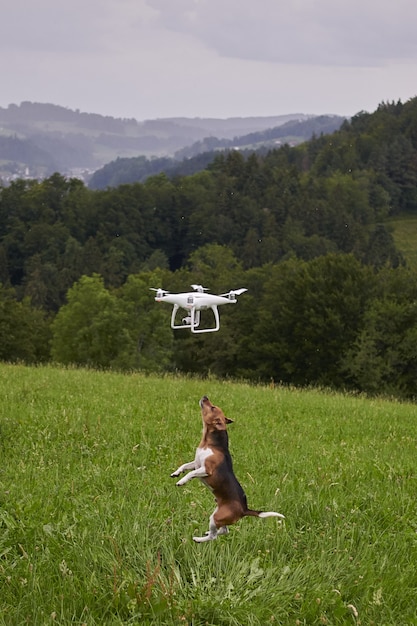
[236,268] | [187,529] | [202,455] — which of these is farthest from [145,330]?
[202,455]

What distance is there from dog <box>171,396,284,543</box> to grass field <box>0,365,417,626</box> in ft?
7.26

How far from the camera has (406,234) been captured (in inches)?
6088

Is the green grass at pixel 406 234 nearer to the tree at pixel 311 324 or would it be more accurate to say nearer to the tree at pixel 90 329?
the tree at pixel 311 324

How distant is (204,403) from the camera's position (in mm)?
3451

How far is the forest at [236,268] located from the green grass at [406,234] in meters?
3.48

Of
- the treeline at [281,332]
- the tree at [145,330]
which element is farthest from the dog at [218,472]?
the tree at [145,330]

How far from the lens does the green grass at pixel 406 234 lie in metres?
141

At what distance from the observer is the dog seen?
3.45 metres

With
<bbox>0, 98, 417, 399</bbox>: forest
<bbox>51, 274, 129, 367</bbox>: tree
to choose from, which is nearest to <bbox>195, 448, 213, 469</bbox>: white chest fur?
<bbox>0, 98, 417, 399</bbox>: forest

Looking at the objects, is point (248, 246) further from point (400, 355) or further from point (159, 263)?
point (400, 355)

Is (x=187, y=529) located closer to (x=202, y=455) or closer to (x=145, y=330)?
(x=202, y=455)

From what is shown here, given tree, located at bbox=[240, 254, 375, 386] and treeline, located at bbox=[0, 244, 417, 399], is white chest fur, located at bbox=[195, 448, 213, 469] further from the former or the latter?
tree, located at bbox=[240, 254, 375, 386]

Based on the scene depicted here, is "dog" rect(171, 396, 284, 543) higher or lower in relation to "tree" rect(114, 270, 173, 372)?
higher

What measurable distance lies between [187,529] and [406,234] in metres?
156
